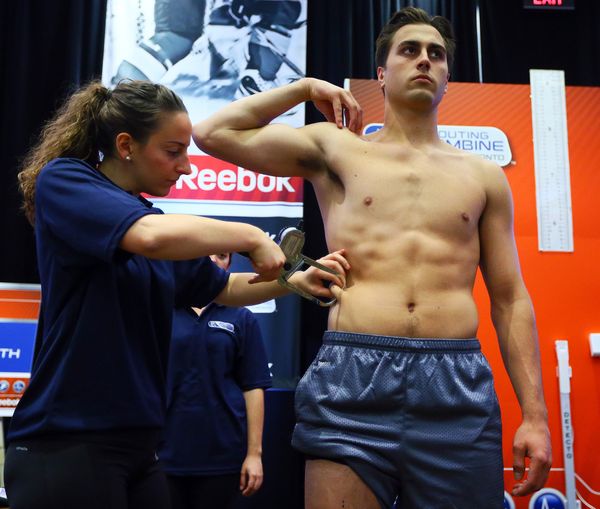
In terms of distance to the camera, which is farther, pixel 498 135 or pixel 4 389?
pixel 498 135

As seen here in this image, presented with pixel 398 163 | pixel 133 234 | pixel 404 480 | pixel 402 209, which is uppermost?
pixel 398 163

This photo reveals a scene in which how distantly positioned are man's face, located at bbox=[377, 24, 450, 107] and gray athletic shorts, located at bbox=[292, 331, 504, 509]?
706 millimetres

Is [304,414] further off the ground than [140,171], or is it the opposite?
[140,171]

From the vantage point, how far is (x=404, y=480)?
5.06 ft

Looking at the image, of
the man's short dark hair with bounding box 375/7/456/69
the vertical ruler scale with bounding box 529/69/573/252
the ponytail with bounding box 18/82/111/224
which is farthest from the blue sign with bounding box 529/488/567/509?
the ponytail with bounding box 18/82/111/224

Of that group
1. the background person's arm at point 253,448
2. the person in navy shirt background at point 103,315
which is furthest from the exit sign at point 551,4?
the person in navy shirt background at point 103,315

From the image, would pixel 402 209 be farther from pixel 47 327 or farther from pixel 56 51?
pixel 56 51

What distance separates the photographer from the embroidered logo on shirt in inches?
105

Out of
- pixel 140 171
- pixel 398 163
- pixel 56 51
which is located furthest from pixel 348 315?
pixel 56 51

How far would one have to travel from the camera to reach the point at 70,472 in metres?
1.21

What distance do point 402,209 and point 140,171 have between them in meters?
0.66

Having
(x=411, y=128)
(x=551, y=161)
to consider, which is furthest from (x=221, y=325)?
(x=551, y=161)

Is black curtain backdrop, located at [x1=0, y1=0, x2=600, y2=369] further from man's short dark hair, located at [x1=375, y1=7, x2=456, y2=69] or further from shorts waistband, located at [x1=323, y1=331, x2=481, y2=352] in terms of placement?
shorts waistband, located at [x1=323, y1=331, x2=481, y2=352]

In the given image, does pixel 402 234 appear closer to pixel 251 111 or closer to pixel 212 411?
pixel 251 111
